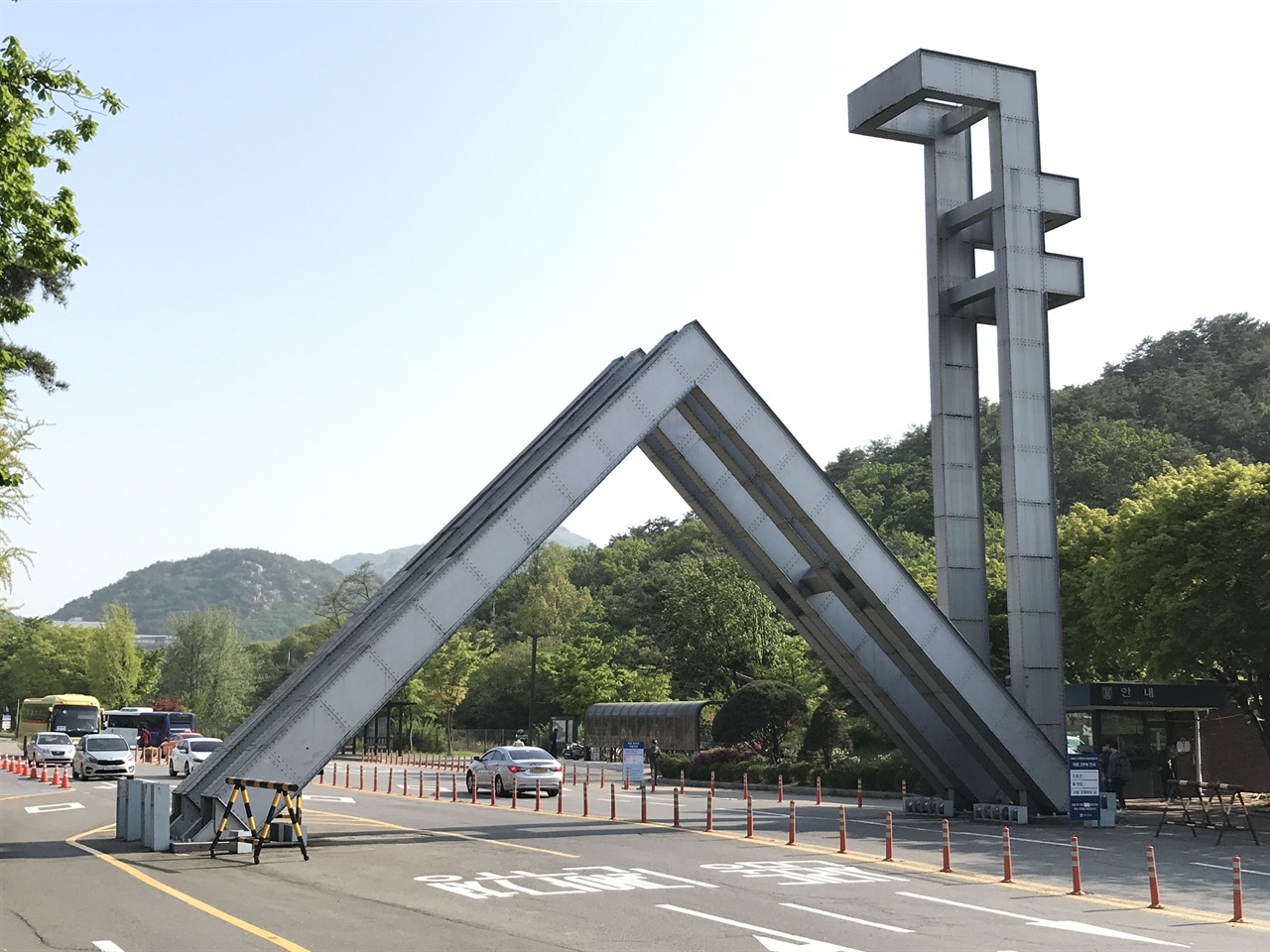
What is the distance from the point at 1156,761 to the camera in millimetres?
35875

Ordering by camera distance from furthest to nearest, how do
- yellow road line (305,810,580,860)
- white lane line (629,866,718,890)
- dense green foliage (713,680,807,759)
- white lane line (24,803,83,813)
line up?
dense green foliage (713,680,807,759) → white lane line (24,803,83,813) → yellow road line (305,810,580,860) → white lane line (629,866,718,890)

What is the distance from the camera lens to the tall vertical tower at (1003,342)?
98.7 ft

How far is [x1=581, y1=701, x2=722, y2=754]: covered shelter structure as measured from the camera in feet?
202

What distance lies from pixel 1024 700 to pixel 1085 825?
120 inches

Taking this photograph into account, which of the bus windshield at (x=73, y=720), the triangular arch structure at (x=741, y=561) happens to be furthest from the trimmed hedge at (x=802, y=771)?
the bus windshield at (x=73, y=720)

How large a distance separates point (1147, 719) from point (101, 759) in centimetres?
3749

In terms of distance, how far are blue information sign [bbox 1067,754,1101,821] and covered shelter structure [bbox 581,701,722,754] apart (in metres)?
33.8

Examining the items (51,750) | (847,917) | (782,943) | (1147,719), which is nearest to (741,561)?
(1147,719)

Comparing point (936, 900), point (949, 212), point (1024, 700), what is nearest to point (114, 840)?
point (936, 900)

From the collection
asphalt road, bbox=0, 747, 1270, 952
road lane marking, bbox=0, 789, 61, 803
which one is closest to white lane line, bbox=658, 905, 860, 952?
asphalt road, bbox=0, 747, 1270, 952

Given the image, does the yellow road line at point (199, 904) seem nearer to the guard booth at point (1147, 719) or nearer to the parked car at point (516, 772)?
the parked car at point (516, 772)

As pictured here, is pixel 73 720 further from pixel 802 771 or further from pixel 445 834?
pixel 445 834

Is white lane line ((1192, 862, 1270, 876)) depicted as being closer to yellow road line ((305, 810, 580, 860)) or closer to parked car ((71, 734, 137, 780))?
yellow road line ((305, 810, 580, 860))

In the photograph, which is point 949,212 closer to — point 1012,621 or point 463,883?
point 1012,621
